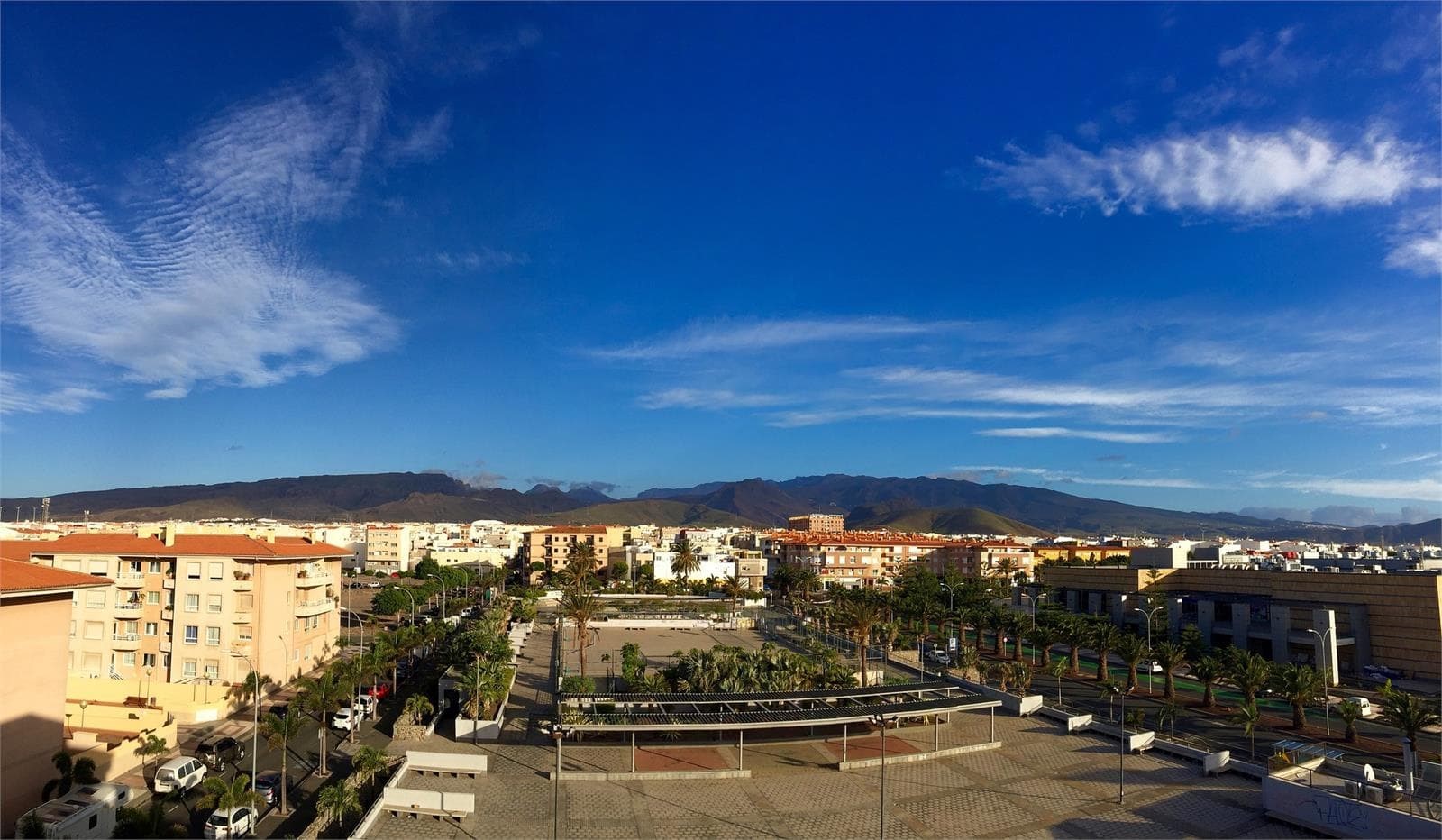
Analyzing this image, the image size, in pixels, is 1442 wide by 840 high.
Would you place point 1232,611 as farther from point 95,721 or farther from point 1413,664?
point 95,721

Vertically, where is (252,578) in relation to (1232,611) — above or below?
above

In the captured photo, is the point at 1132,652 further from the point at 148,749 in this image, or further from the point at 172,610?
the point at 172,610

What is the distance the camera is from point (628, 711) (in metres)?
33.3

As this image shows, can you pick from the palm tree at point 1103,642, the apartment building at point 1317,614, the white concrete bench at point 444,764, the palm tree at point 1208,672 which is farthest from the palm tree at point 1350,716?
the white concrete bench at point 444,764

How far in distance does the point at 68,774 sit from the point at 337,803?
36.4 feet

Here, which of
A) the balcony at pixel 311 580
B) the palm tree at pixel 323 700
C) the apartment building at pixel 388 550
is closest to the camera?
the palm tree at pixel 323 700

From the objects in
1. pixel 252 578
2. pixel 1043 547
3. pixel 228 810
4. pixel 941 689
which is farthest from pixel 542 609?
pixel 1043 547

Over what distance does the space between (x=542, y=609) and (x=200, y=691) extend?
150ft

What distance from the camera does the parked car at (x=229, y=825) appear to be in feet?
78.7

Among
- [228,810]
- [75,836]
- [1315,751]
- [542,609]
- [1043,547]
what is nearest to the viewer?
[75,836]

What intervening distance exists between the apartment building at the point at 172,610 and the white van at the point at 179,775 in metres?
13.5

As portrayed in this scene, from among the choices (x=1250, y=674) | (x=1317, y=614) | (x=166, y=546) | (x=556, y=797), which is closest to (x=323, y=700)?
(x=556, y=797)

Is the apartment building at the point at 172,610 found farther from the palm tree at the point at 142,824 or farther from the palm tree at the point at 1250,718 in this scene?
the palm tree at the point at 1250,718

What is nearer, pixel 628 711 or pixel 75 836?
pixel 75 836
